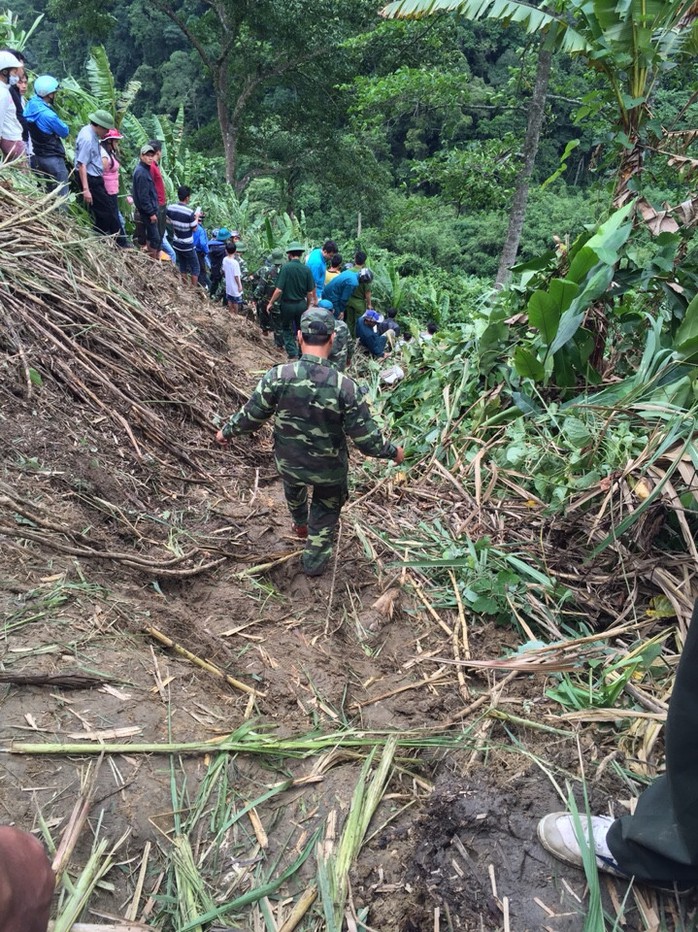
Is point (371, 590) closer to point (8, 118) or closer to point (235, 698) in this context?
point (235, 698)

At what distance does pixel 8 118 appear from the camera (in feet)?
19.2

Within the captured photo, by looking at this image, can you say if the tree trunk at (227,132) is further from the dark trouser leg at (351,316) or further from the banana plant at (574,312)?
the banana plant at (574,312)

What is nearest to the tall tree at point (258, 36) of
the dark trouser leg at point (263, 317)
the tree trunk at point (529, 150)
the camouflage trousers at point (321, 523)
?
the tree trunk at point (529, 150)

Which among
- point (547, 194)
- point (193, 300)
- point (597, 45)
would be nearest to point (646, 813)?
point (597, 45)

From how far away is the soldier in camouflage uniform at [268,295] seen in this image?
8.79 metres

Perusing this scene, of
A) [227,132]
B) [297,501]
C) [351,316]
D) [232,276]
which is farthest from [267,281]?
[227,132]

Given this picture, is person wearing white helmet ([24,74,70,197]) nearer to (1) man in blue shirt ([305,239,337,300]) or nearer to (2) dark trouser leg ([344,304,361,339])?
(1) man in blue shirt ([305,239,337,300])

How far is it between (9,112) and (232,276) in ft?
13.0

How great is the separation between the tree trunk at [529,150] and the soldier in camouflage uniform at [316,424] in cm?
715

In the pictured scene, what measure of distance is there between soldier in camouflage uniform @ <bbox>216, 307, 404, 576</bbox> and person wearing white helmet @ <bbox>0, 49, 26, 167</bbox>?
13.1ft

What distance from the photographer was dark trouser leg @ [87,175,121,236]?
6762 mm

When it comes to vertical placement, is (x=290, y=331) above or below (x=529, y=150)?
below

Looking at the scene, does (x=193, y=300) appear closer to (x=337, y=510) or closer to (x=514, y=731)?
(x=337, y=510)

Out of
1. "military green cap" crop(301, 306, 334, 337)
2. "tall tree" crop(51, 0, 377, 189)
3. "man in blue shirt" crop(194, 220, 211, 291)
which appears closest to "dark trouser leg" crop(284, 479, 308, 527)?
"military green cap" crop(301, 306, 334, 337)
